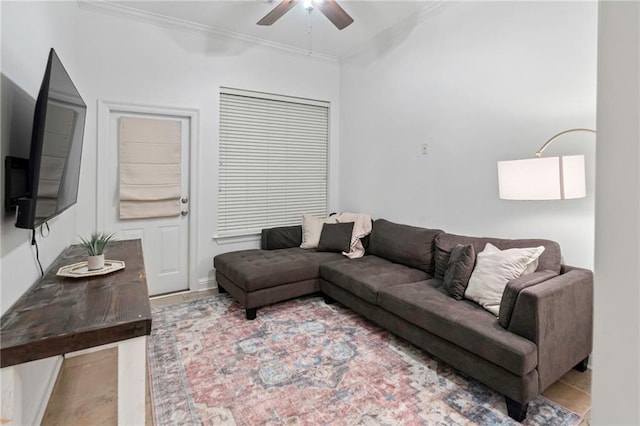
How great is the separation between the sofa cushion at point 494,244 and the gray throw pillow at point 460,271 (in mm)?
214

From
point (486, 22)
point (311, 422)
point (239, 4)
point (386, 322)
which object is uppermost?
point (239, 4)

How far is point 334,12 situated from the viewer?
2.69 m

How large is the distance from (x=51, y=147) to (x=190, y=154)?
7.51ft

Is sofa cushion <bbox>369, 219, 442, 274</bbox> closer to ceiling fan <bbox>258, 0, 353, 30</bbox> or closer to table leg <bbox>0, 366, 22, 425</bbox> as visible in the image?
ceiling fan <bbox>258, 0, 353, 30</bbox>

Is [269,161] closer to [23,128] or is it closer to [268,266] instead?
[268,266]

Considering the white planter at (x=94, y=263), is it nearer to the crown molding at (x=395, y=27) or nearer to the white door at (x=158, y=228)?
the white door at (x=158, y=228)

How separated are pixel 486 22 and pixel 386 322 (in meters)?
2.70

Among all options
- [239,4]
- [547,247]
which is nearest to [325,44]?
[239,4]

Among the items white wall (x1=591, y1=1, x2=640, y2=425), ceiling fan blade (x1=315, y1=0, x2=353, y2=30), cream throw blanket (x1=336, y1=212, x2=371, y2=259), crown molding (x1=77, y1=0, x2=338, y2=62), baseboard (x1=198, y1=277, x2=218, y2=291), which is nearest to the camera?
white wall (x1=591, y1=1, x2=640, y2=425)

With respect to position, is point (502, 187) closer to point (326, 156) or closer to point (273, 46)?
point (326, 156)

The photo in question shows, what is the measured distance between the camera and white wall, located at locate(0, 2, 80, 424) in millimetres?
1347

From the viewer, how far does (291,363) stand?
229cm

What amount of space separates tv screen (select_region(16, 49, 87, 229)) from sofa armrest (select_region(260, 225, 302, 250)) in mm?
2236

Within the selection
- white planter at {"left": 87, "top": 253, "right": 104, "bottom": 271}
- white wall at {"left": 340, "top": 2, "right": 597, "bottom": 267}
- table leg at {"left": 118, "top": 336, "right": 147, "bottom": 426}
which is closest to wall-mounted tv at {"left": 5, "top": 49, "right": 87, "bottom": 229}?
white planter at {"left": 87, "top": 253, "right": 104, "bottom": 271}
